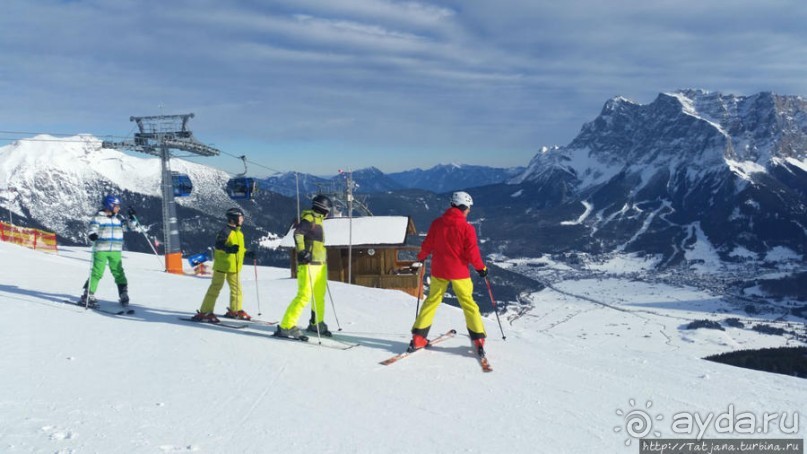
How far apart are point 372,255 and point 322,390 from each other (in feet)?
Result: 91.6

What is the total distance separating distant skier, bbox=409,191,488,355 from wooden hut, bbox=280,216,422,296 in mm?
24384

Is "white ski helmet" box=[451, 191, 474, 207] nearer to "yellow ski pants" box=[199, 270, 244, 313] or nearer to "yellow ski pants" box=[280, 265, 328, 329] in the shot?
"yellow ski pants" box=[280, 265, 328, 329]

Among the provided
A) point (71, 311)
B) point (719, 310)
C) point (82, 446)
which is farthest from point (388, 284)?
point (719, 310)

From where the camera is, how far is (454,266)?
866 cm

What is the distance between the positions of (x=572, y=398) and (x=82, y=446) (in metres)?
5.31

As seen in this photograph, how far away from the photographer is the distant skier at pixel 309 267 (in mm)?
9047

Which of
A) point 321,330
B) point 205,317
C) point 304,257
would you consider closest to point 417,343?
point 321,330

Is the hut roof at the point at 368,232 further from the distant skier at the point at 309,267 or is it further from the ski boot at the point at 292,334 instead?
the ski boot at the point at 292,334

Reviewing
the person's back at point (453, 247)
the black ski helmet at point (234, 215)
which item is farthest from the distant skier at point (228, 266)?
the person's back at point (453, 247)

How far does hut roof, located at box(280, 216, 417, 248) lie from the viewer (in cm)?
3416

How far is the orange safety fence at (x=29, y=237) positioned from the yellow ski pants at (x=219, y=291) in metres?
25.5

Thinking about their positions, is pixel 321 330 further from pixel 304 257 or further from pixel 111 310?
pixel 111 310

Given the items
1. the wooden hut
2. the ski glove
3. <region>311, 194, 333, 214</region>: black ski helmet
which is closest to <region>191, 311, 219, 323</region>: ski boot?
the ski glove

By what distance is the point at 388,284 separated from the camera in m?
33.9
